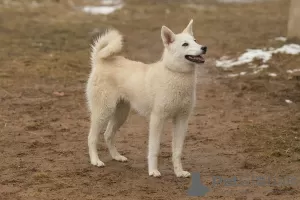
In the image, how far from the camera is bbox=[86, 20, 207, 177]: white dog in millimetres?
5980

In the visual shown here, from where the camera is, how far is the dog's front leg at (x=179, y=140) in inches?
242

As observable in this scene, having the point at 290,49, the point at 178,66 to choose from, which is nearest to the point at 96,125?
the point at 178,66

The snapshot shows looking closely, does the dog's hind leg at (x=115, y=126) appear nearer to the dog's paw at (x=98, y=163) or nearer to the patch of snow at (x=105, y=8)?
the dog's paw at (x=98, y=163)

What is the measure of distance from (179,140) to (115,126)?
0.93m

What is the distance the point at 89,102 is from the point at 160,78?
1019 millimetres

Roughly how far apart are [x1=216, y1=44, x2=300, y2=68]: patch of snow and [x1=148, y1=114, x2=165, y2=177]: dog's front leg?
6474 mm

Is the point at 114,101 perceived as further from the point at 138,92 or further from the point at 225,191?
the point at 225,191

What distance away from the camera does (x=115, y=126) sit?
677cm

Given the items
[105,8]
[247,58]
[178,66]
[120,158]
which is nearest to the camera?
[178,66]

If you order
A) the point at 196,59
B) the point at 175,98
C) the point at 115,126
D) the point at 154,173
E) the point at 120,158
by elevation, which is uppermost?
the point at 196,59

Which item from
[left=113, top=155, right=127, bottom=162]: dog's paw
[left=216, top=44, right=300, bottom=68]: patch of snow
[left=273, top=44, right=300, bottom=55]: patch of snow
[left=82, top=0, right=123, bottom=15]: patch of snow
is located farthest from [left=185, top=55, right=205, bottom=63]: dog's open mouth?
[left=82, top=0, right=123, bottom=15]: patch of snow

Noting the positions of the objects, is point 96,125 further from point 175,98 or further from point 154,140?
point 175,98

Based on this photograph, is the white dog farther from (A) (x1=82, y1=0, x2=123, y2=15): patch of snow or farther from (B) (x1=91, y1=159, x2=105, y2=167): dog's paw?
(A) (x1=82, y1=0, x2=123, y2=15): patch of snow

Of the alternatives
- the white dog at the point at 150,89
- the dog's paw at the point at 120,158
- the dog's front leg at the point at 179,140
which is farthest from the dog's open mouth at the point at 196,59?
the dog's paw at the point at 120,158
